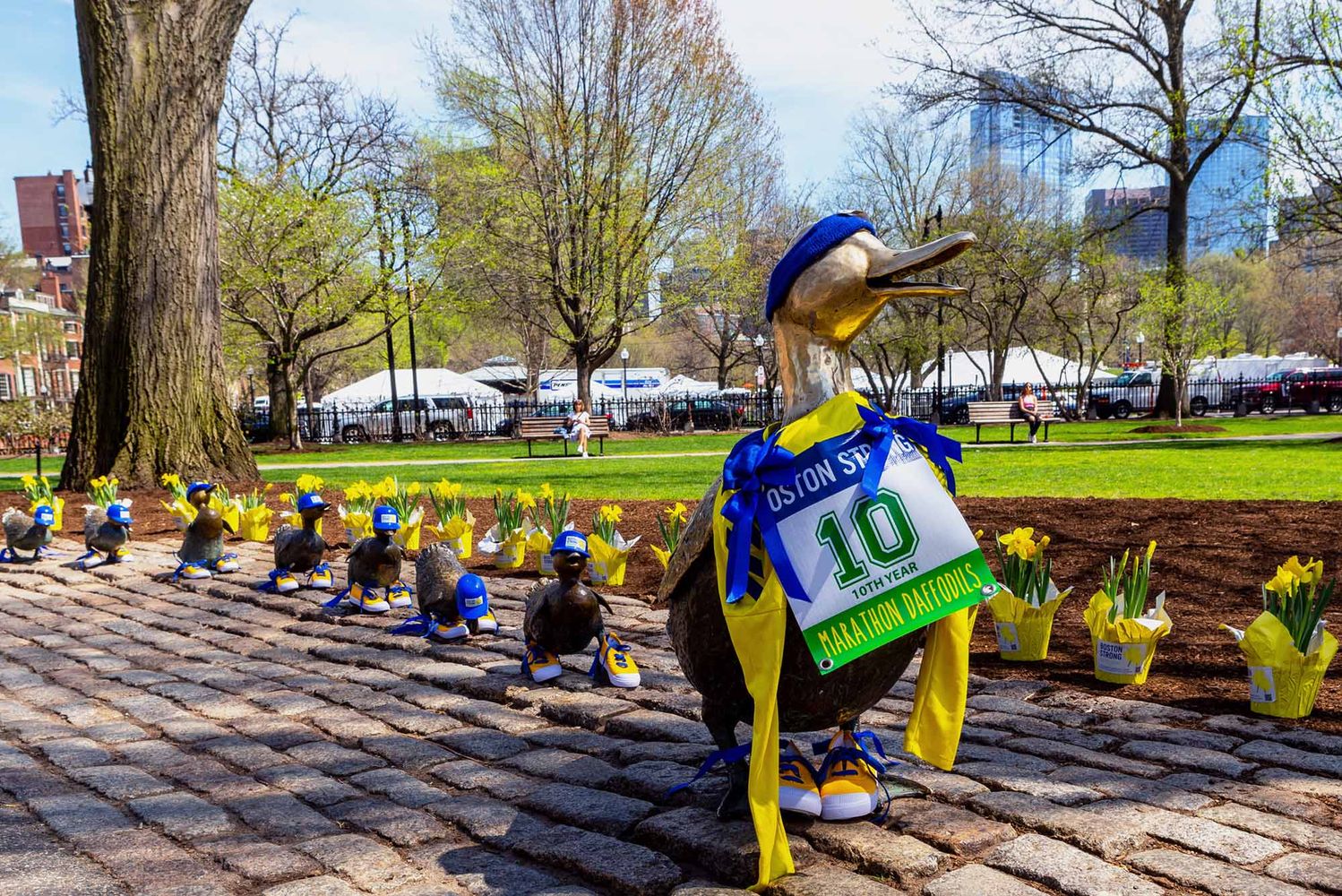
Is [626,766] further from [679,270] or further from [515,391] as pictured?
[515,391]

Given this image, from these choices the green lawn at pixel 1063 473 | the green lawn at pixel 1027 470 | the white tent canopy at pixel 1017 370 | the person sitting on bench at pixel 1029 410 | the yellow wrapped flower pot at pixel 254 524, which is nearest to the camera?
the yellow wrapped flower pot at pixel 254 524

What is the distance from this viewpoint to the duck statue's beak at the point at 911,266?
2.37 metres

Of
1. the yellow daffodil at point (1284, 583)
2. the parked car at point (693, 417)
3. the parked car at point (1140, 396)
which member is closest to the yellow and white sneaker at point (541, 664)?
the yellow daffodil at point (1284, 583)

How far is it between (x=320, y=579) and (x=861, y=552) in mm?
5110

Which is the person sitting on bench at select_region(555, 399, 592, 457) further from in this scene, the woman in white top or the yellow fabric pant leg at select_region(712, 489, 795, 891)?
the yellow fabric pant leg at select_region(712, 489, 795, 891)

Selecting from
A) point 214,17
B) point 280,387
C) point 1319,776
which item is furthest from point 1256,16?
point 280,387

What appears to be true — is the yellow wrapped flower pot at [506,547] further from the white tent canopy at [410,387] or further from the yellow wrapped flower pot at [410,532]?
the white tent canopy at [410,387]

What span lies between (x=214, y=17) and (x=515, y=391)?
36.6 meters

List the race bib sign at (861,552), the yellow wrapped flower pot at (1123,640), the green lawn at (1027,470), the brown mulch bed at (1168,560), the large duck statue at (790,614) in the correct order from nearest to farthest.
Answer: the race bib sign at (861,552) < the large duck statue at (790,614) < the yellow wrapped flower pot at (1123,640) < the brown mulch bed at (1168,560) < the green lawn at (1027,470)

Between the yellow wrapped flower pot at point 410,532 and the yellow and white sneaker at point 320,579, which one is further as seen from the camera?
the yellow wrapped flower pot at point 410,532

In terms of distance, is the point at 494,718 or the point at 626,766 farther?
the point at 494,718

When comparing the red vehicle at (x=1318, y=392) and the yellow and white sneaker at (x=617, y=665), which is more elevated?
the red vehicle at (x=1318, y=392)

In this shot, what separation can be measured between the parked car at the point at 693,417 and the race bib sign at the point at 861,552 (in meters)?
28.7

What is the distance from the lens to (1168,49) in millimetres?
24344
